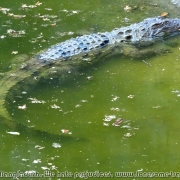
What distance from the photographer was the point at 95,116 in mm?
5332

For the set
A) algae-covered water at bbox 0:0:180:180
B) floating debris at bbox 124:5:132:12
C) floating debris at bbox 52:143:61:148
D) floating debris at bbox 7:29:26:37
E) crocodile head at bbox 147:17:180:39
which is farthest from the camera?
floating debris at bbox 124:5:132:12

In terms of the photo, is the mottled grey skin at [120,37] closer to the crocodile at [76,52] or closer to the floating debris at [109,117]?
the crocodile at [76,52]

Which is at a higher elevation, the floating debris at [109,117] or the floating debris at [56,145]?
the floating debris at [109,117]

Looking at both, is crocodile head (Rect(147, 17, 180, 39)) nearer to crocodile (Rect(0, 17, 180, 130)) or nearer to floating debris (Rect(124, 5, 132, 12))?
crocodile (Rect(0, 17, 180, 130))

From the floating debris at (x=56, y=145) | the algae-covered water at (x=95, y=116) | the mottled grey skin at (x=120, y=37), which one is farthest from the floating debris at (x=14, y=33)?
the floating debris at (x=56, y=145)

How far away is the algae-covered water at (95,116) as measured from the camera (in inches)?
175

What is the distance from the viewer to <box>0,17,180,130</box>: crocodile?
19.5 ft

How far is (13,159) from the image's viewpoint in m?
4.51

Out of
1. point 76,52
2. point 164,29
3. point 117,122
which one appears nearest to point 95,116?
point 117,122

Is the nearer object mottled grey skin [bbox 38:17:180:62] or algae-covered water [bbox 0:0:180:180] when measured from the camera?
Answer: algae-covered water [bbox 0:0:180:180]

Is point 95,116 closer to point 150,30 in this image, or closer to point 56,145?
point 56,145

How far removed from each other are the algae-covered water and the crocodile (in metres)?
0.20

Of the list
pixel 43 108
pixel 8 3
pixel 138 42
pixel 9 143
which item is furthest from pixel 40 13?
pixel 9 143

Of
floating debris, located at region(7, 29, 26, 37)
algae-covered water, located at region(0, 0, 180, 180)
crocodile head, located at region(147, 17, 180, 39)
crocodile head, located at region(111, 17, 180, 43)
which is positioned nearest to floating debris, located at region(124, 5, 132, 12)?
crocodile head, located at region(111, 17, 180, 43)
